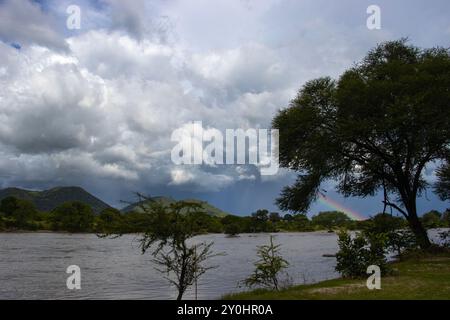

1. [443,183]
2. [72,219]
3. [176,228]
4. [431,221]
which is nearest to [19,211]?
[72,219]

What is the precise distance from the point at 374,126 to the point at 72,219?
140m

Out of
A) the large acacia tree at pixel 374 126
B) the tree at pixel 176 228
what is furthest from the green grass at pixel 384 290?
the large acacia tree at pixel 374 126

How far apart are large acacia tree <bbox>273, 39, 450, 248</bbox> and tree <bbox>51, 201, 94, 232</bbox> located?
422 feet

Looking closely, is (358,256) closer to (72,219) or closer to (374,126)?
(374,126)

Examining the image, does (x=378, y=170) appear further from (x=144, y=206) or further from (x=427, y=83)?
(x=144, y=206)

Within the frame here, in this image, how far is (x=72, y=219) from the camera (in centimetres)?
15688

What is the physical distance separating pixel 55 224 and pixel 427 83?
14768 centimetres

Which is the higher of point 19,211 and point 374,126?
point 374,126

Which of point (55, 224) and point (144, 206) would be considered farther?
point (55, 224)

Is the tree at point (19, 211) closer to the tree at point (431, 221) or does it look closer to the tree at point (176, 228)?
the tree at point (431, 221)

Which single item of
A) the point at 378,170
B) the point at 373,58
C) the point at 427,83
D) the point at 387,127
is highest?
the point at 373,58

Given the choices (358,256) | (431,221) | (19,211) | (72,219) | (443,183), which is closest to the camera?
(358,256)
